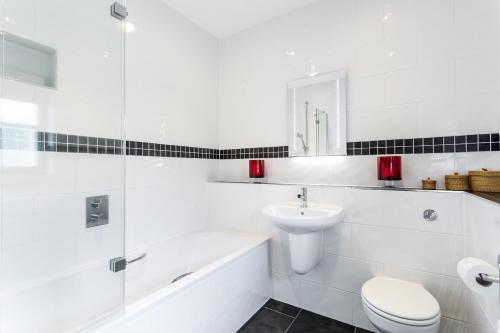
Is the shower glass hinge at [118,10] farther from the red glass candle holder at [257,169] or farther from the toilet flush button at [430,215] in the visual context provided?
the toilet flush button at [430,215]

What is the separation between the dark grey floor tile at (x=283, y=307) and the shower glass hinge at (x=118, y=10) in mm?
2367

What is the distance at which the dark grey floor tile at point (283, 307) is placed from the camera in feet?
6.46

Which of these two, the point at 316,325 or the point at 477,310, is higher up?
the point at 477,310

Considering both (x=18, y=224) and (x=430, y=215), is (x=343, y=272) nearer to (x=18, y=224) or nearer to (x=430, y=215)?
(x=430, y=215)

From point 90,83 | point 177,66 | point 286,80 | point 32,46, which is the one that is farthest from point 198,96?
point 32,46

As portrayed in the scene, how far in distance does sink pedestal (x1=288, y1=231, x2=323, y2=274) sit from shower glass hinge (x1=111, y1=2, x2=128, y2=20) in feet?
6.07

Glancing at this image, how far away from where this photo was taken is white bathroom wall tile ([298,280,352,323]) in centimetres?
183

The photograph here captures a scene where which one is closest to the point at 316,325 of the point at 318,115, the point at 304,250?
the point at 304,250

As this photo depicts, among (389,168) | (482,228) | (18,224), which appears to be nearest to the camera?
(482,228)

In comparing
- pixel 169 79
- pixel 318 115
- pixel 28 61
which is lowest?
pixel 318 115

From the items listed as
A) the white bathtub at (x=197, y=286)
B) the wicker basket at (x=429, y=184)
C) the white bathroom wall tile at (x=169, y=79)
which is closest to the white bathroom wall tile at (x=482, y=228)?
the wicker basket at (x=429, y=184)

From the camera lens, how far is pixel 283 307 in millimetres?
2039

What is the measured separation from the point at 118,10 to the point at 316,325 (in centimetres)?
253

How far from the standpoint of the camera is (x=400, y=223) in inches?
64.3
